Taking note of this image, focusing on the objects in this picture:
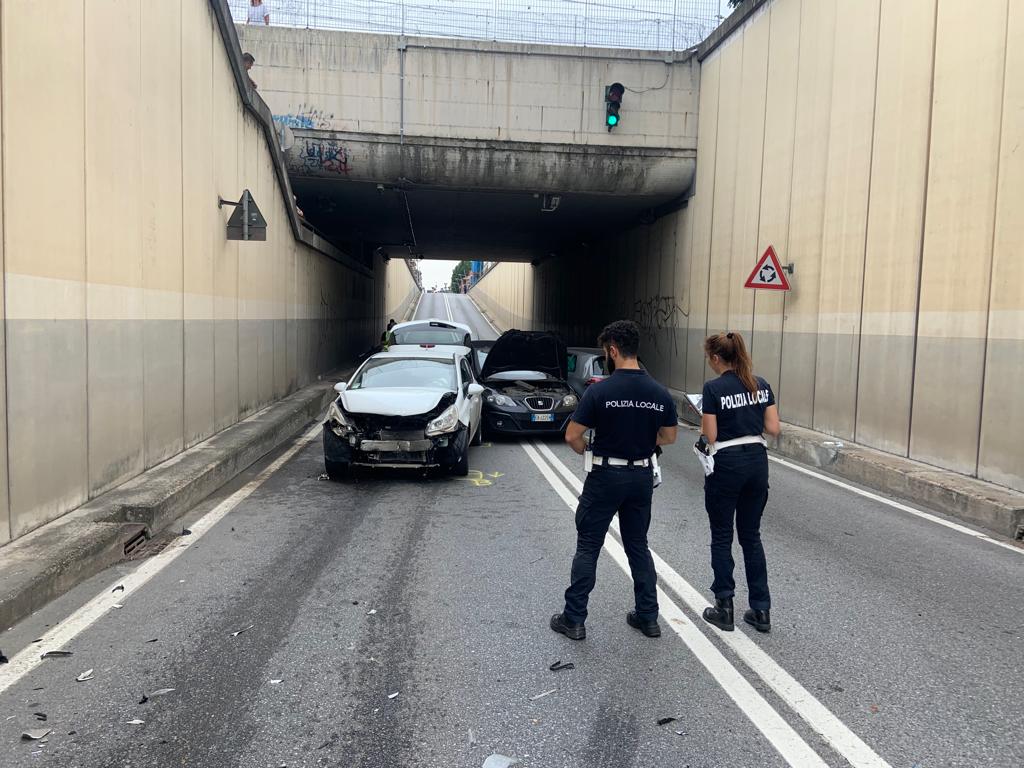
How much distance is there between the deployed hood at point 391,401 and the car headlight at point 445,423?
0.16 meters

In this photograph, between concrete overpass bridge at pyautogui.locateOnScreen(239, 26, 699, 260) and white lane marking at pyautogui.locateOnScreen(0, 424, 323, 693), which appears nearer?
white lane marking at pyautogui.locateOnScreen(0, 424, 323, 693)

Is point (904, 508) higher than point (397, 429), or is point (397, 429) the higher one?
point (397, 429)

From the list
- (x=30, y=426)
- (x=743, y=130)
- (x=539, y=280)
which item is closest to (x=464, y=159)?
(x=743, y=130)

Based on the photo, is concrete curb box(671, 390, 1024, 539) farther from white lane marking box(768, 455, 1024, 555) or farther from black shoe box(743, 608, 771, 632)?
black shoe box(743, 608, 771, 632)

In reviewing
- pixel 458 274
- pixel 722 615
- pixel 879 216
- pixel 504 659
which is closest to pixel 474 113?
pixel 879 216

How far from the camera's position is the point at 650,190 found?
17.6 meters

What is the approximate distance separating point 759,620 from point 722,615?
22 cm

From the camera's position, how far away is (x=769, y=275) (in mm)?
12180

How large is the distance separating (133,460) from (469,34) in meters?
12.8

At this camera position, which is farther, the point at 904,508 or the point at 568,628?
the point at 904,508

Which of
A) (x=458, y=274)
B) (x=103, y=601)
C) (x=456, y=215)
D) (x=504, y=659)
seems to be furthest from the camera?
(x=458, y=274)

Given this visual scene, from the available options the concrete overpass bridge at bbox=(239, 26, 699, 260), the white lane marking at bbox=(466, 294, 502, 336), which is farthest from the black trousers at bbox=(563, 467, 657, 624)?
the white lane marking at bbox=(466, 294, 502, 336)

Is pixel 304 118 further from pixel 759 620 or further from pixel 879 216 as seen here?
pixel 759 620

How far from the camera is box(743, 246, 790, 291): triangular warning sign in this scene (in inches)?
477
